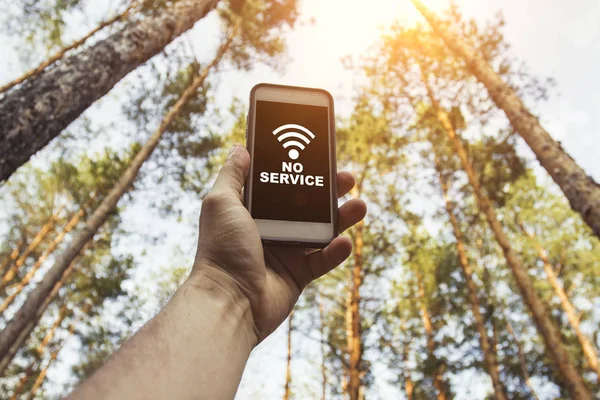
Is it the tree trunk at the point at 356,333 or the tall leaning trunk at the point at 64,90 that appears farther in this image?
the tree trunk at the point at 356,333

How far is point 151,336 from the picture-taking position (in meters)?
1.13

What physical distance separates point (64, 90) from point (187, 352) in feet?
7.97

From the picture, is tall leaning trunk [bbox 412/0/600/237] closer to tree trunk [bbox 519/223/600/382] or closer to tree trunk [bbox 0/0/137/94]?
tree trunk [bbox 0/0/137/94]

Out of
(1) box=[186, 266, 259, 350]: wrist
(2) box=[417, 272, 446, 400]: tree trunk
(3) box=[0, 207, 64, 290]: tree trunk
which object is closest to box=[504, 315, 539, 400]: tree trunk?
(2) box=[417, 272, 446, 400]: tree trunk

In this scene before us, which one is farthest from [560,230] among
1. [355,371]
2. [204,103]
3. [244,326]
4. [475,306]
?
[244,326]

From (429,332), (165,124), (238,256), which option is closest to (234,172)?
(238,256)

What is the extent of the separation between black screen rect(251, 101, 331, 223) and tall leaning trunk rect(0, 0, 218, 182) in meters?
1.51

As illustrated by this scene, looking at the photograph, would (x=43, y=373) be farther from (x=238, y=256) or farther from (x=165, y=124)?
(x=238, y=256)

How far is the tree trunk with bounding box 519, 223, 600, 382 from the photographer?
38.8ft

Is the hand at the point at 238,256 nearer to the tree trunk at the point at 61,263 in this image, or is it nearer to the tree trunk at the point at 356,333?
the tree trunk at the point at 356,333

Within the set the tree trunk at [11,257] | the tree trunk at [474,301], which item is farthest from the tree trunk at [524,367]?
the tree trunk at [11,257]

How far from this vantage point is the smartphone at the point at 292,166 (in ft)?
6.19

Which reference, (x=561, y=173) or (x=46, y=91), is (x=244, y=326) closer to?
(x=46, y=91)

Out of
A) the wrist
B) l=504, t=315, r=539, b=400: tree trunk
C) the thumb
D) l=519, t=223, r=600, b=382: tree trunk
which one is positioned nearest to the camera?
the wrist
